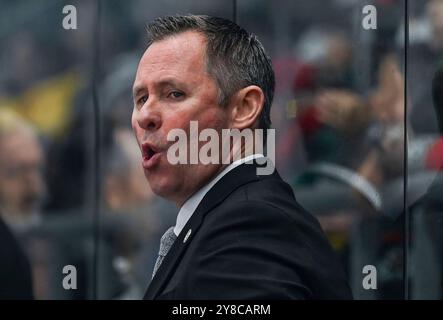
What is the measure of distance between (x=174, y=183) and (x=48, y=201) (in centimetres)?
195

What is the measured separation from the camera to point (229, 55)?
265cm

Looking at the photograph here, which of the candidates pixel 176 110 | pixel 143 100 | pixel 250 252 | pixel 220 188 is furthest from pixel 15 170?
pixel 250 252

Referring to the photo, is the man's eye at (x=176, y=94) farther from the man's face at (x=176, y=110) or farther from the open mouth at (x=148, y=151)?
the open mouth at (x=148, y=151)

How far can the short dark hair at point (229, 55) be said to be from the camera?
2.65m

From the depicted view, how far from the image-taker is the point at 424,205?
4008 mm

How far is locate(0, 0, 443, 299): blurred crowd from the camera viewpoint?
410 cm

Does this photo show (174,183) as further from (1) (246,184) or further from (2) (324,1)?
(2) (324,1)

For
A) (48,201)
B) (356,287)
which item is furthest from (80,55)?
(356,287)

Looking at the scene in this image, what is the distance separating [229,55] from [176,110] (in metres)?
0.17

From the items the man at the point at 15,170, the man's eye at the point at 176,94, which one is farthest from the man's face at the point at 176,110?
the man at the point at 15,170

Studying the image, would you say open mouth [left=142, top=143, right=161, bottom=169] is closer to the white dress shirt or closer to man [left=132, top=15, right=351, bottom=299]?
man [left=132, top=15, right=351, bottom=299]

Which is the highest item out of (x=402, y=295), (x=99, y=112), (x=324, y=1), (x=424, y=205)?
(x=324, y=1)

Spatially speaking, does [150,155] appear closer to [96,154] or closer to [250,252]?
[250,252]

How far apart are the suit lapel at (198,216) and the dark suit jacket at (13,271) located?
1741mm
